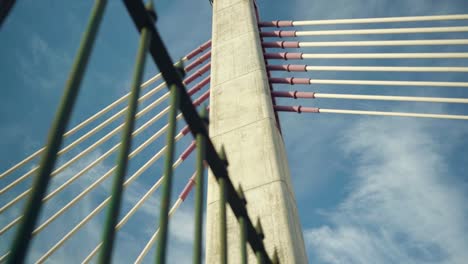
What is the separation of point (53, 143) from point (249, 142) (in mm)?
3564

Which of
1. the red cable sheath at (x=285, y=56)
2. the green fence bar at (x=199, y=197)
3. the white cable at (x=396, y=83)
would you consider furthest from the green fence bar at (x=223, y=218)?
the red cable sheath at (x=285, y=56)

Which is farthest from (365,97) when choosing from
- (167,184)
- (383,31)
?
(167,184)

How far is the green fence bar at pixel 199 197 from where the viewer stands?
1513 mm

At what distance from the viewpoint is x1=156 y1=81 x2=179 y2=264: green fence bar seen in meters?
1.29

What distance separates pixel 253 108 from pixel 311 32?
2.05 metres

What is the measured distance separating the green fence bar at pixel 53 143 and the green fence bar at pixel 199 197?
0.68 m

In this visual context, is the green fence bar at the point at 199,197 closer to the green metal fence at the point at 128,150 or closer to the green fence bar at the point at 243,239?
the green metal fence at the point at 128,150

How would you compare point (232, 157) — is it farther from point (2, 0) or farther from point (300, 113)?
point (2, 0)

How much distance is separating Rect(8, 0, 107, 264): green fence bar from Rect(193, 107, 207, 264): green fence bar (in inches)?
26.9

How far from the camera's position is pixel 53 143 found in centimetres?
97

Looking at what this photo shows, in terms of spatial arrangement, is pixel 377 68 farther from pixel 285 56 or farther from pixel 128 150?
pixel 128 150

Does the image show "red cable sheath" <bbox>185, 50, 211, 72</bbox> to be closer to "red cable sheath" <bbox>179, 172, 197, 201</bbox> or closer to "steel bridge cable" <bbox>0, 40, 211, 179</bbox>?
"steel bridge cable" <bbox>0, 40, 211, 179</bbox>

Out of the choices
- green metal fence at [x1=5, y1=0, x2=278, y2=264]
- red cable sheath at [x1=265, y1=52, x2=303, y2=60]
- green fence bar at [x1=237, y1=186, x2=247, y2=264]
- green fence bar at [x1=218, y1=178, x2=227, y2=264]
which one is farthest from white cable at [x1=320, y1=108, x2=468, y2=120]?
green fence bar at [x1=218, y1=178, x2=227, y2=264]

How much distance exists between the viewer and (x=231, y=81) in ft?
17.1
